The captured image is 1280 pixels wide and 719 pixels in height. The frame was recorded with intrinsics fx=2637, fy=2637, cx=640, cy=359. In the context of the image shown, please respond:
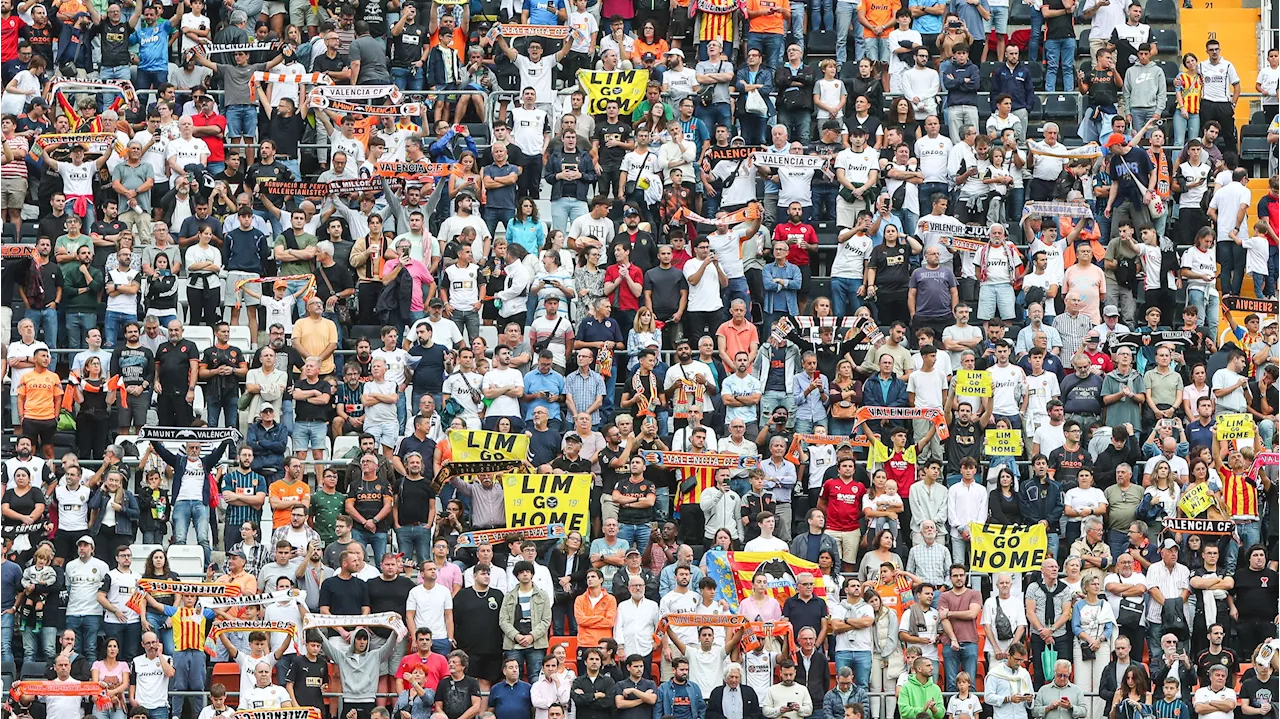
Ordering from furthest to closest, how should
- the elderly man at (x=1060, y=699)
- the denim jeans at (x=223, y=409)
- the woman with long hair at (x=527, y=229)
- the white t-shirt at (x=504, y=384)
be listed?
the woman with long hair at (x=527, y=229), the denim jeans at (x=223, y=409), the white t-shirt at (x=504, y=384), the elderly man at (x=1060, y=699)

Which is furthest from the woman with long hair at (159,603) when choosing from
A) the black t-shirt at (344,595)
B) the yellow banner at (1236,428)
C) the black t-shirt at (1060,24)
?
the black t-shirt at (1060,24)

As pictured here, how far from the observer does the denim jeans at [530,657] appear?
2383 cm

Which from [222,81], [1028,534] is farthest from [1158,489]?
[222,81]

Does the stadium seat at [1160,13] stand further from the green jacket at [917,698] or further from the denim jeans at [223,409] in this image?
the denim jeans at [223,409]

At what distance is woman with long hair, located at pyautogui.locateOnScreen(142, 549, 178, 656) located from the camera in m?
23.9

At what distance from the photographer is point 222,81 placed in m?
31.3

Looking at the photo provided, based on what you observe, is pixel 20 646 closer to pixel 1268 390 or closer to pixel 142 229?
pixel 142 229

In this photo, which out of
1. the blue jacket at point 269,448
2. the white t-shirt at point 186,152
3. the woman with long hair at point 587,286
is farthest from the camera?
the white t-shirt at point 186,152

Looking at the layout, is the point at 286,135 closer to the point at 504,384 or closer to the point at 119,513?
the point at 504,384

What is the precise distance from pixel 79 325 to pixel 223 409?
2.17m

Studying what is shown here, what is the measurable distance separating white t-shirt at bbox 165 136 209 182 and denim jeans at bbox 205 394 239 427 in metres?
3.95

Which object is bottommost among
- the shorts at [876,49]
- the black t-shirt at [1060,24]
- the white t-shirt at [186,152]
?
the white t-shirt at [186,152]

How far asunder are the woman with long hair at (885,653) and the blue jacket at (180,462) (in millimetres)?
6363

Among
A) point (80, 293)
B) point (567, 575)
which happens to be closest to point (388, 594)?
point (567, 575)
